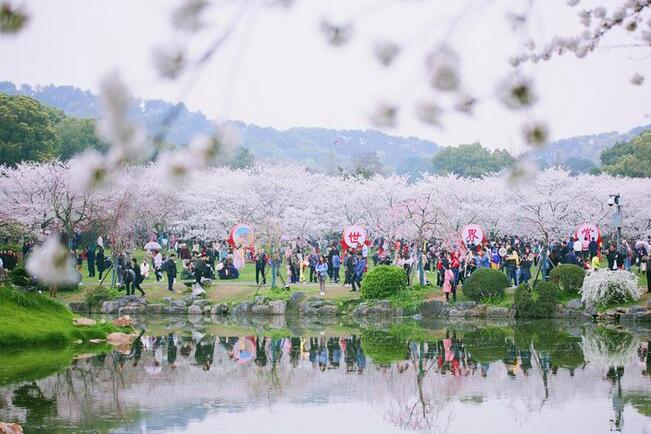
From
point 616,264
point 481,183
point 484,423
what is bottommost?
point 484,423

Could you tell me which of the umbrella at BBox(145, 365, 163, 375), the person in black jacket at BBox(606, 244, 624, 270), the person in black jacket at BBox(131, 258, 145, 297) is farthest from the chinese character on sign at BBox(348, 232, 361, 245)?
the umbrella at BBox(145, 365, 163, 375)

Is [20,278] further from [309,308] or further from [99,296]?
[309,308]

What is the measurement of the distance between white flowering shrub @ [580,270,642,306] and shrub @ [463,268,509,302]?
244 centimetres

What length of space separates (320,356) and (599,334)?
23.3 feet

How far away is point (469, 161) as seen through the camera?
72.9 meters

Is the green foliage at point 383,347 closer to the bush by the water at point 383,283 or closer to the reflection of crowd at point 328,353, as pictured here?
the reflection of crowd at point 328,353

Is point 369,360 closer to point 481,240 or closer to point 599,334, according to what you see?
point 599,334

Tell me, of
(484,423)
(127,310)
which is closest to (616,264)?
(127,310)

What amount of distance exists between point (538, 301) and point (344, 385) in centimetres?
1217

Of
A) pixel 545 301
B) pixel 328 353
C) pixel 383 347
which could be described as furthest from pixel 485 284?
pixel 328 353

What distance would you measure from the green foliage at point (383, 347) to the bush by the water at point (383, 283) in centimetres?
455

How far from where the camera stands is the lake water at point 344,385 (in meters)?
9.80

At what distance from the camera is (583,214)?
138 feet

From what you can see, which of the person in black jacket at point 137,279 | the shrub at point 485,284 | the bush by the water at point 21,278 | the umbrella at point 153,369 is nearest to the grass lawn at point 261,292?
the shrub at point 485,284
